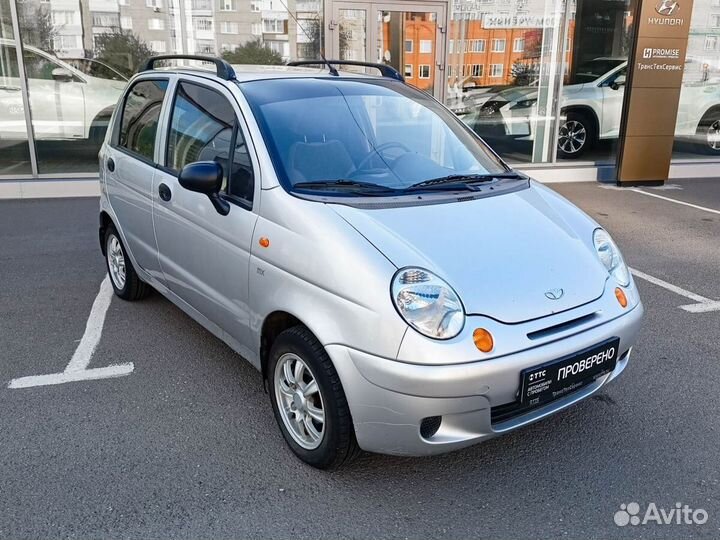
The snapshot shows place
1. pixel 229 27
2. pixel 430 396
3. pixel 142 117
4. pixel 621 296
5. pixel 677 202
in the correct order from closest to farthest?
pixel 430 396 → pixel 621 296 → pixel 142 117 → pixel 677 202 → pixel 229 27

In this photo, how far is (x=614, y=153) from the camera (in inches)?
398

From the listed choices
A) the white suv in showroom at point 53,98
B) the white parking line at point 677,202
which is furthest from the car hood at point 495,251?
the white suv in showroom at point 53,98

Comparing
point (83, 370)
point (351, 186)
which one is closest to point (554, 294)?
point (351, 186)

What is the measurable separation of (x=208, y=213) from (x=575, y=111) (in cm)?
846

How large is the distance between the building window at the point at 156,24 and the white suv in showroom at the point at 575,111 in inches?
186

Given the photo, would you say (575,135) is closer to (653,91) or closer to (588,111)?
(588,111)

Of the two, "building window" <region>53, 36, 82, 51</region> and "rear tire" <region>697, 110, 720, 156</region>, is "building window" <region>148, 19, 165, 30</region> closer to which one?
"building window" <region>53, 36, 82, 51</region>

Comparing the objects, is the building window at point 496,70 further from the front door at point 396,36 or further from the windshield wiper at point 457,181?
the windshield wiper at point 457,181

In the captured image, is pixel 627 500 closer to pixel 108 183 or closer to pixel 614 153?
pixel 108 183

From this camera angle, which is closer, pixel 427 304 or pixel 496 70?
pixel 427 304

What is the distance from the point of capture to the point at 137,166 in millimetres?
4062

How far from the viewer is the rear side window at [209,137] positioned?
3115 millimetres

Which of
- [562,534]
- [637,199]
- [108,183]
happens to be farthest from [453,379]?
[637,199]

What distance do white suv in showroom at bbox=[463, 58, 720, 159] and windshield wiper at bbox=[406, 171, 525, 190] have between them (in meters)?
6.94
